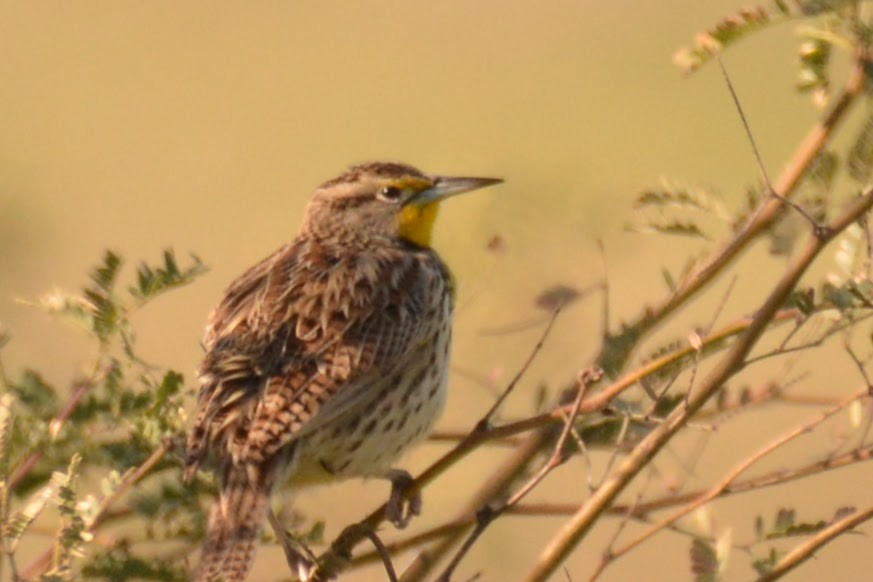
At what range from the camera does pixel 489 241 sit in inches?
117

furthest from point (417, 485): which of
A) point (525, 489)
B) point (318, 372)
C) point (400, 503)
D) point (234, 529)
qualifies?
point (318, 372)

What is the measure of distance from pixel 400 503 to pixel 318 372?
243 mm

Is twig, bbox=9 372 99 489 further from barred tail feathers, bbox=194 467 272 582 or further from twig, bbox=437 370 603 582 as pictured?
twig, bbox=437 370 603 582

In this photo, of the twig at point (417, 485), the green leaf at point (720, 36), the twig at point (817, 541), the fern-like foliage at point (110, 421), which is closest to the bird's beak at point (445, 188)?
the twig at point (417, 485)

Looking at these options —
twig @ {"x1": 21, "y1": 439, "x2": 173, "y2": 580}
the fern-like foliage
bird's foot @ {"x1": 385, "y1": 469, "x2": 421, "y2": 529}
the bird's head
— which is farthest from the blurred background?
twig @ {"x1": 21, "y1": 439, "x2": 173, "y2": 580}

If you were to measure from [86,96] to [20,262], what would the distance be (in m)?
7.39

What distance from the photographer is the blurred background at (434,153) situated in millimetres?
3074

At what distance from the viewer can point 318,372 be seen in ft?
10.3

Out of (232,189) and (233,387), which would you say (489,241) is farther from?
(232,189)

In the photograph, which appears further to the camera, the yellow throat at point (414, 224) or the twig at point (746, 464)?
the yellow throat at point (414, 224)

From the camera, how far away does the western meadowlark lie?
2.96 metres

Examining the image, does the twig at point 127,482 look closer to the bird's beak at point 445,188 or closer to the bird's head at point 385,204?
the bird's beak at point 445,188

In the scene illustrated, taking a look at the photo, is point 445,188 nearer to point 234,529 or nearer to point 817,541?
point 234,529

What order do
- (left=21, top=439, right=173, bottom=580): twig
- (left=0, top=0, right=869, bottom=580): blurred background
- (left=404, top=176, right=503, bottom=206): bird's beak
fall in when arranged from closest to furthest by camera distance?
(left=21, top=439, right=173, bottom=580): twig < (left=0, top=0, right=869, bottom=580): blurred background < (left=404, top=176, right=503, bottom=206): bird's beak
